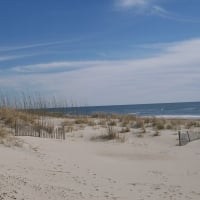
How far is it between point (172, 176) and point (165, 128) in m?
10.8

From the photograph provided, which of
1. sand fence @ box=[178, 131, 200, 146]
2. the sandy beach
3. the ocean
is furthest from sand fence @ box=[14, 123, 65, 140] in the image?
the ocean

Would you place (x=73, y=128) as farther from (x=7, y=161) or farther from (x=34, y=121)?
(x=7, y=161)

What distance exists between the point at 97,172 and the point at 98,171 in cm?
16

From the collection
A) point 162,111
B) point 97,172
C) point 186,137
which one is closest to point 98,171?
point 97,172

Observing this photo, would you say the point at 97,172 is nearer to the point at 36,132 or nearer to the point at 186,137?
the point at 36,132

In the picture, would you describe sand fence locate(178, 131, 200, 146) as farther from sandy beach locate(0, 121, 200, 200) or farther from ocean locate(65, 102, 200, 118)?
ocean locate(65, 102, 200, 118)

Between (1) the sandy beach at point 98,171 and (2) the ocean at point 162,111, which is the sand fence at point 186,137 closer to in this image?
(1) the sandy beach at point 98,171

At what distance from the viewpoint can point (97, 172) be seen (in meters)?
10.5

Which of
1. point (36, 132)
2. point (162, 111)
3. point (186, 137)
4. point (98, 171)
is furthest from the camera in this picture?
point (162, 111)

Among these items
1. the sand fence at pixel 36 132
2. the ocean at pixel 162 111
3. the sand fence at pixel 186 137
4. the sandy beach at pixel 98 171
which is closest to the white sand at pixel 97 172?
the sandy beach at pixel 98 171

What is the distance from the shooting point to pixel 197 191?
908cm

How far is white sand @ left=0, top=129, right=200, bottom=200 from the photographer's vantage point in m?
8.25

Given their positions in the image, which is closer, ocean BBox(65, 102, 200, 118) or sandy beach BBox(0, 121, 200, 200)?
sandy beach BBox(0, 121, 200, 200)

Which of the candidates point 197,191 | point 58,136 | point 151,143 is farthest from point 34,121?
point 197,191
